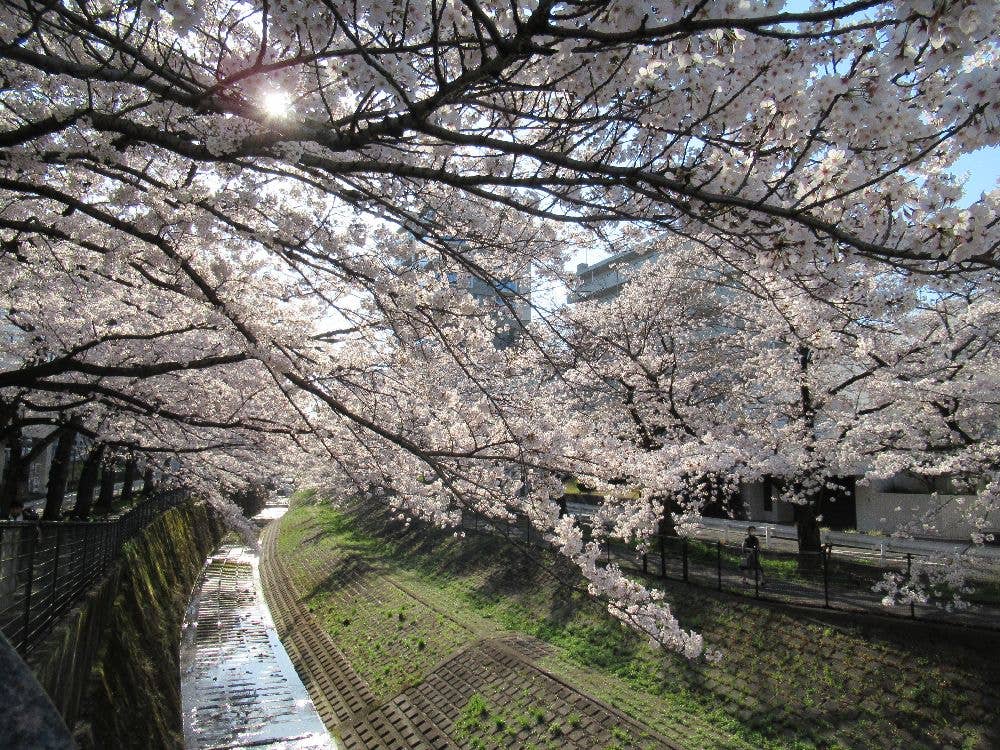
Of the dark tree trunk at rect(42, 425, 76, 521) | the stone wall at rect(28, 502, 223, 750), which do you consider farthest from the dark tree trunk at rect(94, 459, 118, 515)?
the dark tree trunk at rect(42, 425, 76, 521)

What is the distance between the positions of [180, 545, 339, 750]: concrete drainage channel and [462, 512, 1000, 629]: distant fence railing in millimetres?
5557

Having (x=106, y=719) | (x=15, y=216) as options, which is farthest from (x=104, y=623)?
(x=15, y=216)

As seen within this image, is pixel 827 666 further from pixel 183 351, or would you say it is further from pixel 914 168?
pixel 183 351

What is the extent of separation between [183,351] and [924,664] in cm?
1222

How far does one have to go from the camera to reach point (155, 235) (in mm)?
4918

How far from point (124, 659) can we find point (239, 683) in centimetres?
634

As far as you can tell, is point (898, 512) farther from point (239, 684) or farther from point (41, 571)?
point (41, 571)

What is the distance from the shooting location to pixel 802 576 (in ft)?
40.7

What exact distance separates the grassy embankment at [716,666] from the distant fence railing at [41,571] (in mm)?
4579

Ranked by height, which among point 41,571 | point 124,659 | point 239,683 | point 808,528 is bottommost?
point 239,683

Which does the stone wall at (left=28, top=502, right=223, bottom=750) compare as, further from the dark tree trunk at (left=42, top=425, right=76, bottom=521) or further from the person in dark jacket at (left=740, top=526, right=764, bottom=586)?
the person in dark jacket at (left=740, top=526, right=764, bottom=586)

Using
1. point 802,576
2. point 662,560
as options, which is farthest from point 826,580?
point 662,560

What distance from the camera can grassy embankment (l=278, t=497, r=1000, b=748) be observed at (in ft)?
29.2

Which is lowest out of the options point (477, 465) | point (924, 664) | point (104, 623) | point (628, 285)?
point (924, 664)
